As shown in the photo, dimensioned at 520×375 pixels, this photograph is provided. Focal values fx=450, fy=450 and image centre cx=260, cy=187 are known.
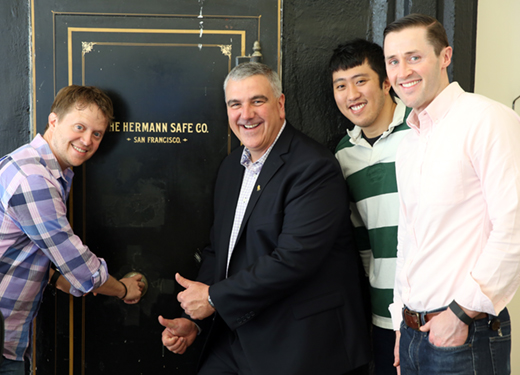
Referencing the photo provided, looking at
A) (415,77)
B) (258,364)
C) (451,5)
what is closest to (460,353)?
(258,364)

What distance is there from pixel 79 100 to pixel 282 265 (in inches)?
47.4

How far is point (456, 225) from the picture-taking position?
55.7 inches

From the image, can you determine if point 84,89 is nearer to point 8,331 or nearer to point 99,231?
point 99,231

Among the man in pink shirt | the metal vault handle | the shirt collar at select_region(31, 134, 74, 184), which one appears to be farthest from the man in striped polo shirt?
the shirt collar at select_region(31, 134, 74, 184)

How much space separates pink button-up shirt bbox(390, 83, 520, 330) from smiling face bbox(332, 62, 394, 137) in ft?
1.43

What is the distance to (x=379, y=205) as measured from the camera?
197 cm

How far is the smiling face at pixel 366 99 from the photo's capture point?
2.04 meters

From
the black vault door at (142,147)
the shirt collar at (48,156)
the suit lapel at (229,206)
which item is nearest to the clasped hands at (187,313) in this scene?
the suit lapel at (229,206)

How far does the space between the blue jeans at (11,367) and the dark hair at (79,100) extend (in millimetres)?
1071

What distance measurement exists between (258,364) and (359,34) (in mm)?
1706

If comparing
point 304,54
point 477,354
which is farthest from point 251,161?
point 477,354

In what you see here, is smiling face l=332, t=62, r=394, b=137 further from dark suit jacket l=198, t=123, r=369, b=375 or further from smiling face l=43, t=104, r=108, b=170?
smiling face l=43, t=104, r=108, b=170

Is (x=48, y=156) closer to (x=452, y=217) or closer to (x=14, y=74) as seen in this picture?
(x=14, y=74)

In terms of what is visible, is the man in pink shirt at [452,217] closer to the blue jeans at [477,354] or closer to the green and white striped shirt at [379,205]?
the blue jeans at [477,354]
